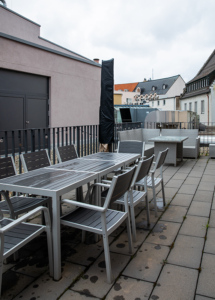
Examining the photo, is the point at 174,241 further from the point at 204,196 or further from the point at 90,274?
the point at 204,196

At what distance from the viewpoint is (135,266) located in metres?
2.61

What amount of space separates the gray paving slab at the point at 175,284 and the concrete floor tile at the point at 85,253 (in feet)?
2.34

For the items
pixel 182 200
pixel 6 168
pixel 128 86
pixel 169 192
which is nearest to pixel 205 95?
pixel 169 192

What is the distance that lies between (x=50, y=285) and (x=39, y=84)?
1006 centimetres

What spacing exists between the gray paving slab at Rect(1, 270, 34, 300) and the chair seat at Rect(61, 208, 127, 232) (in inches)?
22.7

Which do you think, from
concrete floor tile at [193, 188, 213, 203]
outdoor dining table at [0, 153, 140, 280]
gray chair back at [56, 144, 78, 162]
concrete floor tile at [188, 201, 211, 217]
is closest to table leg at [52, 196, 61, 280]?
outdoor dining table at [0, 153, 140, 280]

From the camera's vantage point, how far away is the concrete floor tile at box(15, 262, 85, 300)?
219 cm

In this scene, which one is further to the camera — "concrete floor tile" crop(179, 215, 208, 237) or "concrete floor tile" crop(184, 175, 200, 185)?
"concrete floor tile" crop(184, 175, 200, 185)

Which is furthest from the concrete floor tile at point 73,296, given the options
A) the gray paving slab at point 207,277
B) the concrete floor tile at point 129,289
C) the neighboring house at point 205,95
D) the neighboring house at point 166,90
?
the neighboring house at point 166,90

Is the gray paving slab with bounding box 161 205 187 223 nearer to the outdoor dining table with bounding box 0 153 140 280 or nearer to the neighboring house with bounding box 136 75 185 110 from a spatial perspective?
the outdoor dining table with bounding box 0 153 140 280

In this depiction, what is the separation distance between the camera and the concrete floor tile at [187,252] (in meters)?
2.67

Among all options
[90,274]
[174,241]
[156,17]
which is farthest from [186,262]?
[156,17]

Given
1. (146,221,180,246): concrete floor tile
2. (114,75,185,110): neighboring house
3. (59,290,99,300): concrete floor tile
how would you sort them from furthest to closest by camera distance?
(114,75,185,110): neighboring house, (146,221,180,246): concrete floor tile, (59,290,99,300): concrete floor tile

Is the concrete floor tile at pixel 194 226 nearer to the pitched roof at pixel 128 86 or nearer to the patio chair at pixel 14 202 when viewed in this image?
the patio chair at pixel 14 202
